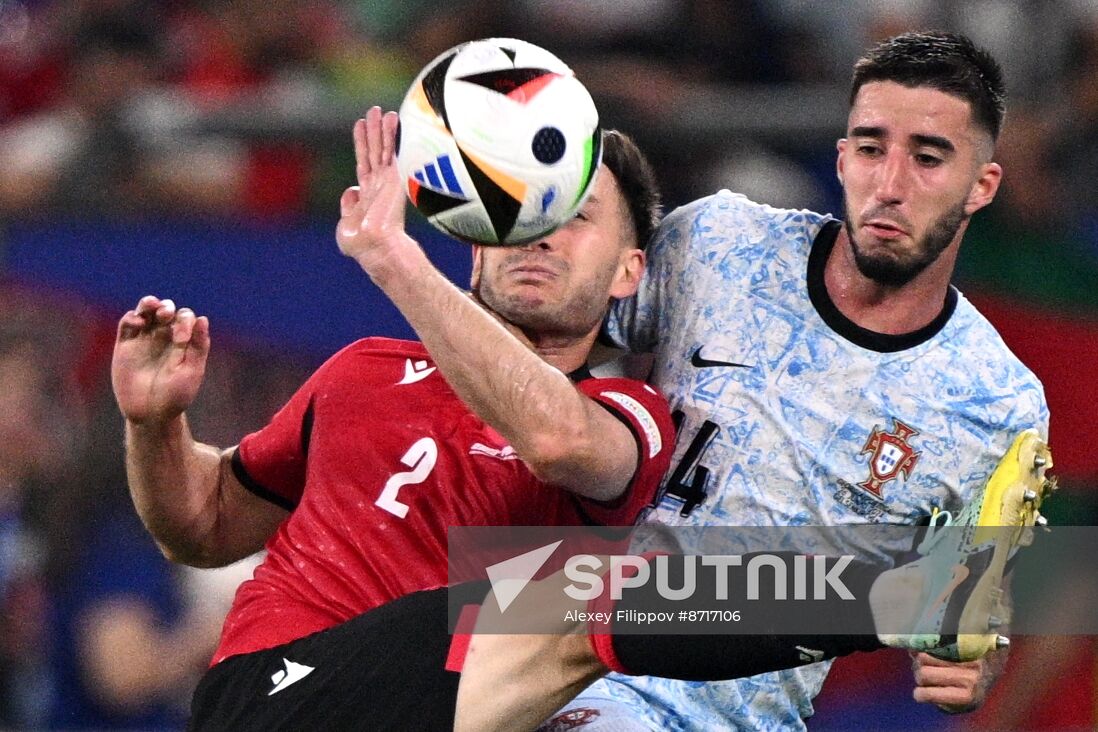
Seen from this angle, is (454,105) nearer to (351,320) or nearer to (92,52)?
(351,320)

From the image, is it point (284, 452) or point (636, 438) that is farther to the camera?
point (284, 452)

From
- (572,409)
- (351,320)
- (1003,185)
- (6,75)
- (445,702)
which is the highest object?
(6,75)

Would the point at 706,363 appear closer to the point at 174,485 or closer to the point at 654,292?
the point at 654,292

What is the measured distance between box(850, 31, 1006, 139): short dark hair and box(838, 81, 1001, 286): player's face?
0.09 ft

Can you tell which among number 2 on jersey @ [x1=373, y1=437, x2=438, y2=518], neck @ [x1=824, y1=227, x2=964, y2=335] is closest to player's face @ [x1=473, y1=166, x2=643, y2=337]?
number 2 on jersey @ [x1=373, y1=437, x2=438, y2=518]

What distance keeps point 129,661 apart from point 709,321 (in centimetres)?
360

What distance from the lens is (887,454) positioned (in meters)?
4.38

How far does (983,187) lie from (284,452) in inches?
78.1

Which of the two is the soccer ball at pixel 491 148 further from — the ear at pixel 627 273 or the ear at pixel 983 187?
the ear at pixel 983 187

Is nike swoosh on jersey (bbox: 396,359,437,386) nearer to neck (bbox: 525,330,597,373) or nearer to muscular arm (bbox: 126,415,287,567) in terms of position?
neck (bbox: 525,330,597,373)

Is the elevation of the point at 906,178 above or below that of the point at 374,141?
above

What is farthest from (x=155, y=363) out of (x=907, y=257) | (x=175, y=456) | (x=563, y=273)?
(x=907, y=257)

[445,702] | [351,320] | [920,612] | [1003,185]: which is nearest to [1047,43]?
[1003,185]

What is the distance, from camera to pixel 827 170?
25.0 feet
